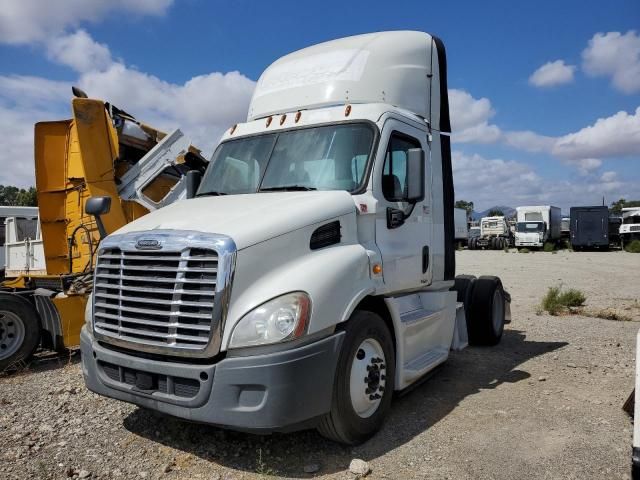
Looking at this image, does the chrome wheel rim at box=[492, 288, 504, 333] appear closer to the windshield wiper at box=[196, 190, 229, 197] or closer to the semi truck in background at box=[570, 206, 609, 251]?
the windshield wiper at box=[196, 190, 229, 197]

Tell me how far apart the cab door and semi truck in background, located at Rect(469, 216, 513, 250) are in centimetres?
4160

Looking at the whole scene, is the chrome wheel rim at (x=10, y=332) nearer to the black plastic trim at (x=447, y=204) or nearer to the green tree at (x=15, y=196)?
the black plastic trim at (x=447, y=204)

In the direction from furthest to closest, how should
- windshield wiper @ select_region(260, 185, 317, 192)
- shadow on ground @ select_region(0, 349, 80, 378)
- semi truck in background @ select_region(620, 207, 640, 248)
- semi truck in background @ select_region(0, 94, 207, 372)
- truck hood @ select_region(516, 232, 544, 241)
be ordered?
truck hood @ select_region(516, 232, 544, 241), semi truck in background @ select_region(620, 207, 640, 248), semi truck in background @ select_region(0, 94, 207, 372), shadow on ground @ select_region(0, 349, 80, 378), windshield wiper @ select_region(260, 185, 317, 192)

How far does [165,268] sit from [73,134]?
212 inches

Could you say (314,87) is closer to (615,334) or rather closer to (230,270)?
(230,270)

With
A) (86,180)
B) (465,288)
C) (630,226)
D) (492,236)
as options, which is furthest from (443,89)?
(492,236)

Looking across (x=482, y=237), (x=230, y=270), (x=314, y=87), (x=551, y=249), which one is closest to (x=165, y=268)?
(x=230, y=270)

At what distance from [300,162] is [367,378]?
2013 millimetres

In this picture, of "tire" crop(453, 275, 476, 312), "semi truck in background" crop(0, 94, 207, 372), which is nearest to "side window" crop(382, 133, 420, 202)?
"tire" crop(453, 275, 476, 312)

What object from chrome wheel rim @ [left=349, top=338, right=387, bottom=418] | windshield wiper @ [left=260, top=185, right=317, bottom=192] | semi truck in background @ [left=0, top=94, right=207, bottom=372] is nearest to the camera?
chrome wheel rim @ [left=349, top=338, right=387, bottom=418]

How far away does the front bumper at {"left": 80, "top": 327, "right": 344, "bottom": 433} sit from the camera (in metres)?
3.41

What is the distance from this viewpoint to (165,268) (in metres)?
3.65

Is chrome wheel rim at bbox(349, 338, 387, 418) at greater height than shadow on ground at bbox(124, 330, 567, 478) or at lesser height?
greater

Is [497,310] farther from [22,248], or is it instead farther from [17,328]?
[22,248]
